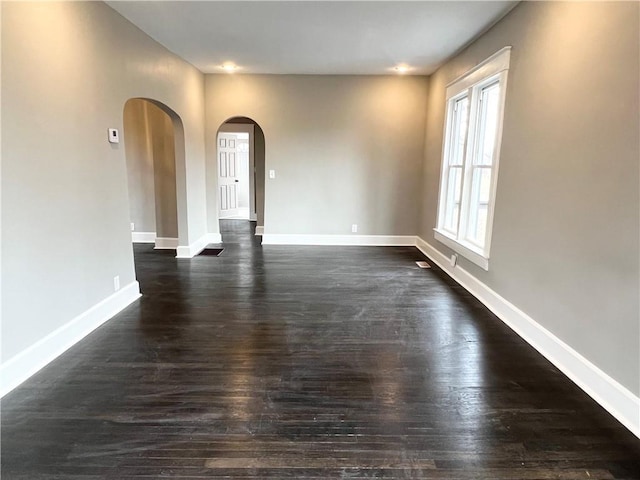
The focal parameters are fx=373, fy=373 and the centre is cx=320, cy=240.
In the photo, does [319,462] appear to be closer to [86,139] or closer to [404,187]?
[86,139]

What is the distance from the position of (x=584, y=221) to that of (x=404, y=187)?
12.6ft

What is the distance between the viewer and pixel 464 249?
4.07 meters

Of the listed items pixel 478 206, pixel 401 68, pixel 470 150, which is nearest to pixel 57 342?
pixel 478 206

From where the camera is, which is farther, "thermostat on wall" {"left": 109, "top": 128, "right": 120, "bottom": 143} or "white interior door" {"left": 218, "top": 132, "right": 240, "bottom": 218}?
"white interior door" {"left": 218, "top": 132, "right": 240, "bottom": 218}

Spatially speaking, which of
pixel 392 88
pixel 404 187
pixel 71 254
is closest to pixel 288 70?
pixel 392 88

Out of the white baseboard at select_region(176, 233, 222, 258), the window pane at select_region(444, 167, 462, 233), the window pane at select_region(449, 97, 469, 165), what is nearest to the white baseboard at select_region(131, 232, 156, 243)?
the white baseboard at select_region(176, 233, 222, 258)

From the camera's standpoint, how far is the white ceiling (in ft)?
10.1

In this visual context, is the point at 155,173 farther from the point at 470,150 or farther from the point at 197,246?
the point at 470,150

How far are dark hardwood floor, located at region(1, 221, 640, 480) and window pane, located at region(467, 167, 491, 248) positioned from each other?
3.14ft

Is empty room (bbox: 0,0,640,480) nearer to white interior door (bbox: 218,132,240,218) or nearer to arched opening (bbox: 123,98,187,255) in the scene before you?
arched opening (bbox: 123,98,187,255)

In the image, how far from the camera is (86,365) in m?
2.39

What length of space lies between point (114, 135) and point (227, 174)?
575 centimetres

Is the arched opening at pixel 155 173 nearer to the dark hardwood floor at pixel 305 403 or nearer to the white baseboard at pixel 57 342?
the white baseboard at pixel 57 342

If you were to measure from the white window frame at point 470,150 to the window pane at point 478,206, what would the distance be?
41 millimetres
